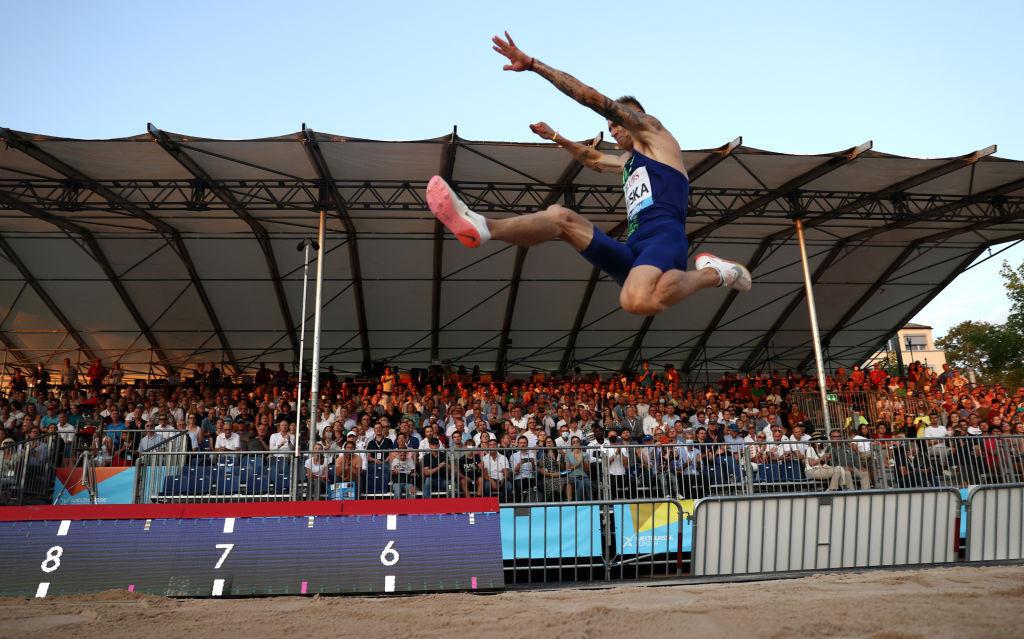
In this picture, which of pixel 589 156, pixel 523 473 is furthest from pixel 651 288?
pixel 523 473

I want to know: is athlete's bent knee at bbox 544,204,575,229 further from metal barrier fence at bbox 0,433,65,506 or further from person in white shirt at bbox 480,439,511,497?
metal barrier fence at bbox 0,433,65,506

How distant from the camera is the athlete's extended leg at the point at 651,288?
15.6ft

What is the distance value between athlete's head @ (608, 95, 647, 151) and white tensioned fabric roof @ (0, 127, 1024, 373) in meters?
7.71

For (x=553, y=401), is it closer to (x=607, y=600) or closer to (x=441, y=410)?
(x=441, y=410)

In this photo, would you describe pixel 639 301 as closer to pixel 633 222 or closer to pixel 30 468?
pixel 633 222

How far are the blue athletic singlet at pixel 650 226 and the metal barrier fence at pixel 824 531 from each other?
12.7 feet

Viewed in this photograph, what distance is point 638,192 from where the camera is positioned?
209 inches

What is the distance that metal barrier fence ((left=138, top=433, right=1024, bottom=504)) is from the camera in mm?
9789

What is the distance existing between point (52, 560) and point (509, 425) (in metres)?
7.97

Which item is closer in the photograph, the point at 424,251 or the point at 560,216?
the point at 560,216

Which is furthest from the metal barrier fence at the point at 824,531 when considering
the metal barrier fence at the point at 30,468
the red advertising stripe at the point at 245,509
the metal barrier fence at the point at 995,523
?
the metal barrier fence at the point at 30,468

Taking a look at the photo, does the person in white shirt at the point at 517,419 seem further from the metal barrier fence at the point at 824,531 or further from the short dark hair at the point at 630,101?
the short dark hair at the point at 630,101

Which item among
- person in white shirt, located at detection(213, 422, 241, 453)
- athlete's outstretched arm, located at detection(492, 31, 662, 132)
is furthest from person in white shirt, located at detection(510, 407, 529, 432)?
athlete's outstretched arm, located at detection(492, 31, 662, 132)

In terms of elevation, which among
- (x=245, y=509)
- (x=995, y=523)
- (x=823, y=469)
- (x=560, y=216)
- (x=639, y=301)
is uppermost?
(x=560, y=216)
